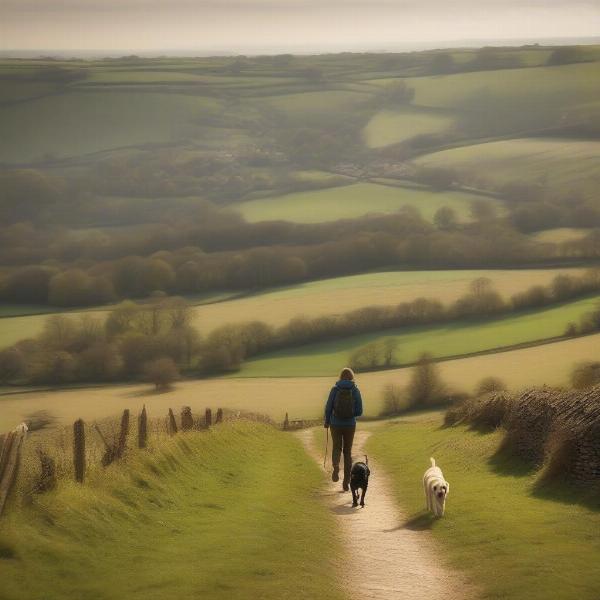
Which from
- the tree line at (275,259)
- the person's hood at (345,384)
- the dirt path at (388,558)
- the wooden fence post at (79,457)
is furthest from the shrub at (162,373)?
the wooden fence post at (79,457)

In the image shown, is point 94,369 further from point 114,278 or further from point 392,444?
point 392,444

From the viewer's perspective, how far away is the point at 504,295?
122 meters

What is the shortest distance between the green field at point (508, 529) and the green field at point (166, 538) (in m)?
2.08

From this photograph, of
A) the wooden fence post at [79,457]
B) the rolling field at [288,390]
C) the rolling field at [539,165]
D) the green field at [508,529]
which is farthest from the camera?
the rolling field at [539,165]

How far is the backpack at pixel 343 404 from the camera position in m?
21.0

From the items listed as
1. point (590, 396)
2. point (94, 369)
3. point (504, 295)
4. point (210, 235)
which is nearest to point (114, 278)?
point (210, 235)

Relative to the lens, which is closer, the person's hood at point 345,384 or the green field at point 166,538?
the green field at point 166,538

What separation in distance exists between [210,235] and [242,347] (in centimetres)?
7097

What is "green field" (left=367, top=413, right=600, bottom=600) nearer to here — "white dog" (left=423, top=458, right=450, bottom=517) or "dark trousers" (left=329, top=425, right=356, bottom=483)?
"white dog" (left=423, top=458, right=450, bottom=517)

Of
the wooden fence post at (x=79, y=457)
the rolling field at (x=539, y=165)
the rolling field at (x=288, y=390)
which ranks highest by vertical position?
the rolling field at (x=539, y=165)

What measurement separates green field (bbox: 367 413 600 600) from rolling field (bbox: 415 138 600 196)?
157565mm

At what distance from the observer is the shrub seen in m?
108

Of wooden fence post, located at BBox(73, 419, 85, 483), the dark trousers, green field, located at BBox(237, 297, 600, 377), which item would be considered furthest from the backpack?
green field, located at BBox(237, 297, 600, 377)

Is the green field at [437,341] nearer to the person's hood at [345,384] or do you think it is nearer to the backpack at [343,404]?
the backpack at [343,404]
